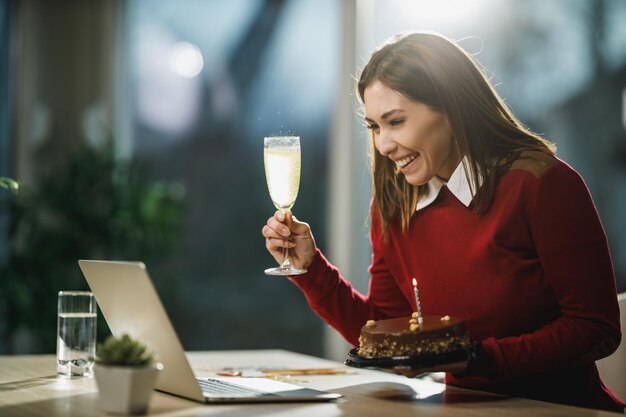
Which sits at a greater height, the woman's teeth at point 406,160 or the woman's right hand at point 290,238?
the woman's teeth at point 406,160

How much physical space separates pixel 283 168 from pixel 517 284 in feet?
1.89

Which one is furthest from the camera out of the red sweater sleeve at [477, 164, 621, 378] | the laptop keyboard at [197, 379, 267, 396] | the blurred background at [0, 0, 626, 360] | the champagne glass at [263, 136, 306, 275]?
the blurred background at [0, 0, 626, 360]

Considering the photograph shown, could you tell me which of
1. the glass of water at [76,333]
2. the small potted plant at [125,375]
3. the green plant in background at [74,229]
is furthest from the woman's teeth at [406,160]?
the green plant in background at [74,229]

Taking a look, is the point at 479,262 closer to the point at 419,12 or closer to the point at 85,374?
the point at 85,374

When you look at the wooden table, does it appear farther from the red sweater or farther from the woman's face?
the woman's face

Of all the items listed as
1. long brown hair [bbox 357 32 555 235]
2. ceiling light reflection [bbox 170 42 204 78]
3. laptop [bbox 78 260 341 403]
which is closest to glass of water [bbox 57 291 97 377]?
laptop [bbox 78 260 341 403]

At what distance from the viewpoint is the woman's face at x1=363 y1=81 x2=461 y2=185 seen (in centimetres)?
198

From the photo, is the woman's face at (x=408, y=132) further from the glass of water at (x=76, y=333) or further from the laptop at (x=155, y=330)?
the glass of water at (x=76, y=333)

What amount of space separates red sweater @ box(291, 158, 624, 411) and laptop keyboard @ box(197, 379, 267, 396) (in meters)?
0.40

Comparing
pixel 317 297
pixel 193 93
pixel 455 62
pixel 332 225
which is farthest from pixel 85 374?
pixel 193 93

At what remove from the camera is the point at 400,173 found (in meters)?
2.19

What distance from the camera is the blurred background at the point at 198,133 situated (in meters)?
4.45

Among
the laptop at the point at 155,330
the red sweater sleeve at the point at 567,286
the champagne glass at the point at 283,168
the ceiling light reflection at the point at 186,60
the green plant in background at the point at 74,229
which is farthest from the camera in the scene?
the ceiling light reflection at the point at 186,60

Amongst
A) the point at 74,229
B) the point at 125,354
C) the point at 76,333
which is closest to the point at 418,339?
the point at 125,354
